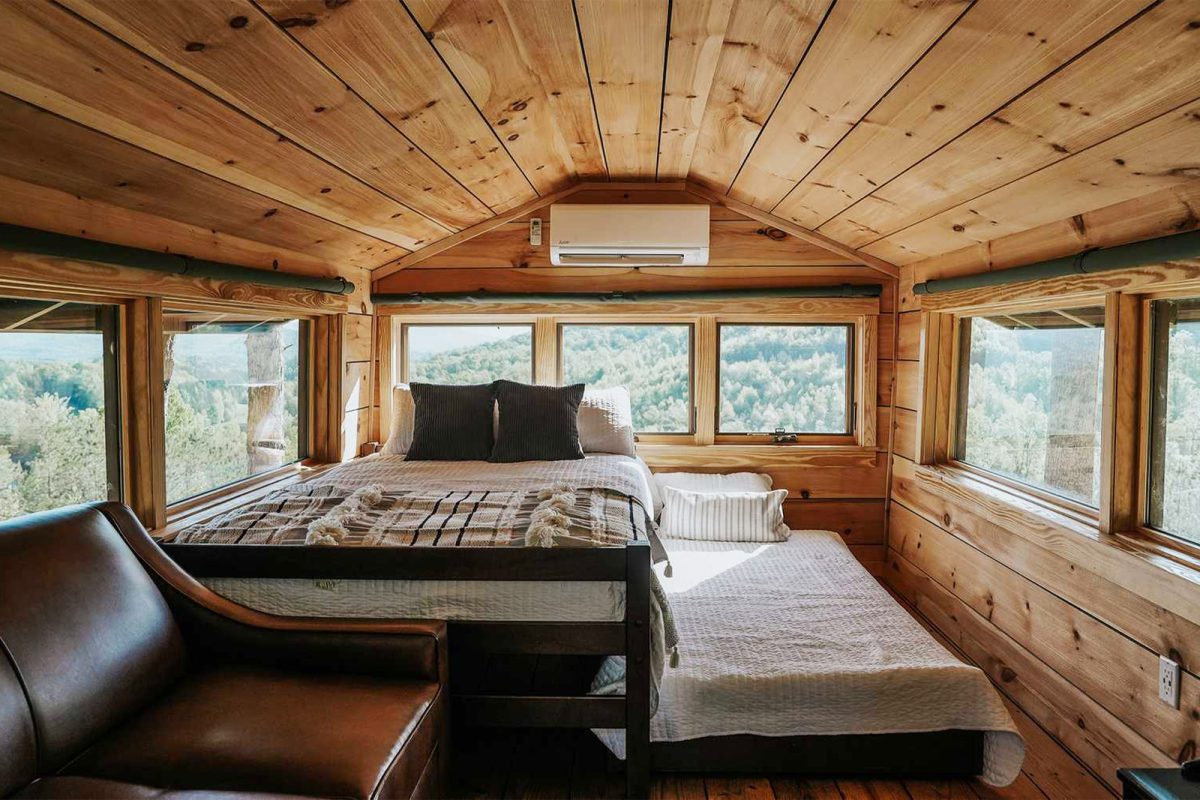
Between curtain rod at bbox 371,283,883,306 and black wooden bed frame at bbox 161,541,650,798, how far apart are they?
80.2 inches

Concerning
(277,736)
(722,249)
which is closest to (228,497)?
(277,736)

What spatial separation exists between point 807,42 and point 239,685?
203 centimetres

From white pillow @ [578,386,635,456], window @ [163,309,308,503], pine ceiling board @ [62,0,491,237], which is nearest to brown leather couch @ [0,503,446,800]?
window @ [163,309,308,503]

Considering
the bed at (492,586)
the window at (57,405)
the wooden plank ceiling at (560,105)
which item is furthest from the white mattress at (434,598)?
the wooden plank ceiling at (560,105)

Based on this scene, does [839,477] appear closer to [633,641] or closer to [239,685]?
[633,641]

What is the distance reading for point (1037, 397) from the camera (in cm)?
258

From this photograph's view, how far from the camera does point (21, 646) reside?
1331 mm

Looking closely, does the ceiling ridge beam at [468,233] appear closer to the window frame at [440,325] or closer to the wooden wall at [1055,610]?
the window frame at [440,325]

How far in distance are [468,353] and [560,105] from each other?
5.97 feet

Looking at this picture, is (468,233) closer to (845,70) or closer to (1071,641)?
(845,70)

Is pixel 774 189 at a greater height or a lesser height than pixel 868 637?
greater

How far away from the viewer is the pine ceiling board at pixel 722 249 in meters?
3.64

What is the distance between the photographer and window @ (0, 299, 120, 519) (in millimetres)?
1892

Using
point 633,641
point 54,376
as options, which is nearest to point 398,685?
point 633,641
